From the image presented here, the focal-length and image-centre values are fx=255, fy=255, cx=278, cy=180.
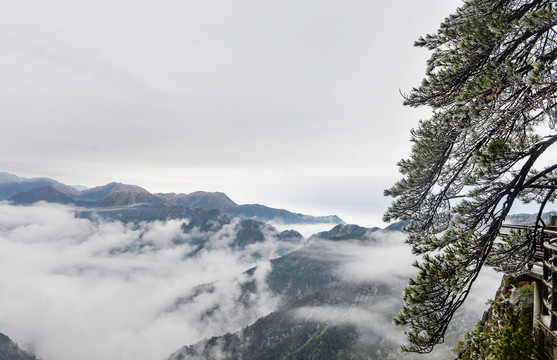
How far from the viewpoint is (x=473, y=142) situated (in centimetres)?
765

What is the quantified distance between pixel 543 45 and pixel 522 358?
9.49 metres

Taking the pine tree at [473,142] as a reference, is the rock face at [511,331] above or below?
below

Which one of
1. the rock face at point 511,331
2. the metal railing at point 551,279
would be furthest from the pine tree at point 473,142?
the rock face at point 511,331

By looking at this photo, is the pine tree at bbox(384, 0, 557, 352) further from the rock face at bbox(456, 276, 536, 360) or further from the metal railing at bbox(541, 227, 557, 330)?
the rock face at bbox(456, 276, 536, 360)

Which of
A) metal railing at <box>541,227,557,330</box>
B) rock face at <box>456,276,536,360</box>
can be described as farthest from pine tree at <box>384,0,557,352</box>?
rock face at <box>456,276,536,360</box>

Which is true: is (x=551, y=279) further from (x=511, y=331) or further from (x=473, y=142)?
(x=473, y=142)

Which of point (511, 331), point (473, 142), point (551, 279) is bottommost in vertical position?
point (511, 331)

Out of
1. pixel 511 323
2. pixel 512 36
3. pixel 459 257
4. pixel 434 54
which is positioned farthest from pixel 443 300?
pixel 434 54

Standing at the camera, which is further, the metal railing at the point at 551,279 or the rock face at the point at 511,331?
the rock face at the point at 511,331

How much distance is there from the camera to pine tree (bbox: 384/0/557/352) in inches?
242

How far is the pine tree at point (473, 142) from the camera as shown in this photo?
20.2 feet

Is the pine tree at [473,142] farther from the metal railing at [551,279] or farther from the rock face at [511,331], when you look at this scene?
the rock face at [511,331]

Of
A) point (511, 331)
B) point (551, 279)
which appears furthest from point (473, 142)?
point (511, 331)

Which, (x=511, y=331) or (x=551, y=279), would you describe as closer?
(x=551, y=279)
